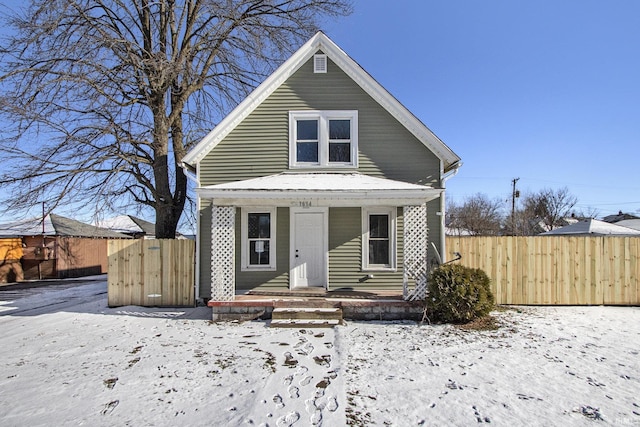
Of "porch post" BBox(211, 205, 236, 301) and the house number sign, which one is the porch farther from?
the house number sign

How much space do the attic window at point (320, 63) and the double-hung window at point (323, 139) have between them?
1.22 metres

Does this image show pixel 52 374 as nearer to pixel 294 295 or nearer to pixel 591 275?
pixel 294 295

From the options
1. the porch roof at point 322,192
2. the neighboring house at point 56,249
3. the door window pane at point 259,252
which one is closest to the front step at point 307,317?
the door window pane at point 259,252

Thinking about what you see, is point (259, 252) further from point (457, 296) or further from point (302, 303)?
point (457, 296)

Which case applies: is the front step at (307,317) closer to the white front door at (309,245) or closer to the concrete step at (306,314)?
the concrete step at (306,314)

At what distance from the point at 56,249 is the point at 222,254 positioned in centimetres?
1599

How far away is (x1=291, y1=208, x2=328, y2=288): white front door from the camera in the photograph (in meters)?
9.42

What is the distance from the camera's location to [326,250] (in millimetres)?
9383

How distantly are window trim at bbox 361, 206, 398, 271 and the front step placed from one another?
7.34 ft

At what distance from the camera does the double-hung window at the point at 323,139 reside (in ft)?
30.7

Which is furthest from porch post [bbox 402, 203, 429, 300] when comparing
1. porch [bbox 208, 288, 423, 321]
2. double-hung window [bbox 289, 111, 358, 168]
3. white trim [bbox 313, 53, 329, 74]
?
white trim [bbox 313, 53, 329, 74]

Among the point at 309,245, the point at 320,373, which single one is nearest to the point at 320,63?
the point at 309,245

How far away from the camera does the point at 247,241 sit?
9.47 metres

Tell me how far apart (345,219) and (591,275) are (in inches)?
276
